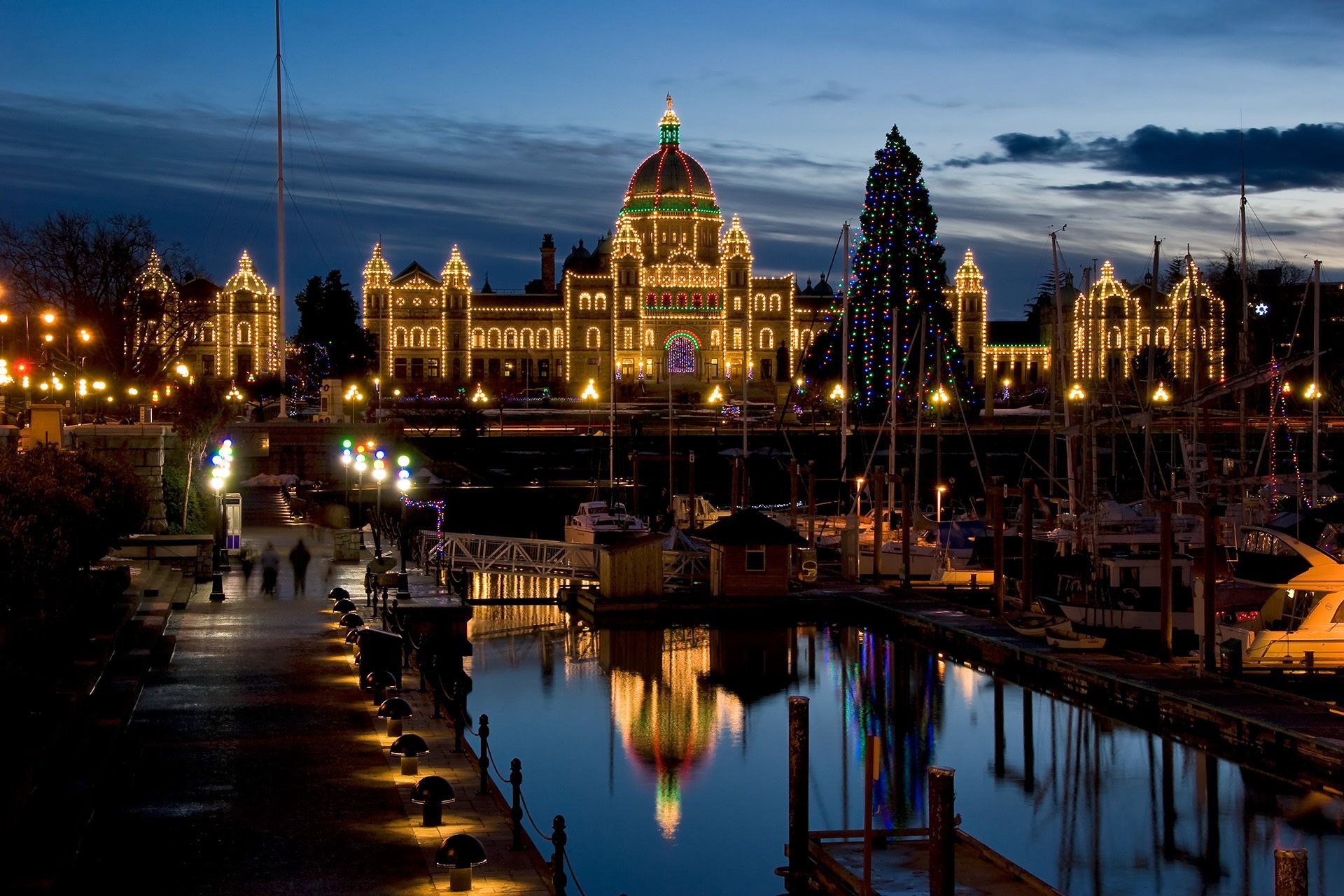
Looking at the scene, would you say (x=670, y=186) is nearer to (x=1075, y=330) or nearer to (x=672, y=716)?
(x=1075, y=330)

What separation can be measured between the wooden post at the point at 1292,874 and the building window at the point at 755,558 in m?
27.5

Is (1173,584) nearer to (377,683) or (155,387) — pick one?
(377,683)

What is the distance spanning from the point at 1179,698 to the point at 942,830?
12.1 meters

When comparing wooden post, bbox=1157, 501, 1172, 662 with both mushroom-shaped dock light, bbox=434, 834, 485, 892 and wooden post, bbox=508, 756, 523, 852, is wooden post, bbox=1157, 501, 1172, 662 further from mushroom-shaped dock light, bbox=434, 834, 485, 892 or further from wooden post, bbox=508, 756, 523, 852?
mushroom-shaped dock light, bbox=434, 834, 485, 892

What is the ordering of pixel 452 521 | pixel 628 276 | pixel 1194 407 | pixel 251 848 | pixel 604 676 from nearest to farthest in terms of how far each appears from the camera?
pixel 251 848 < pixel 604 676 < pixel 1194 407 < pixel 452 521 < pixel 628 276

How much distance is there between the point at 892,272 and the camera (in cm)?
8075

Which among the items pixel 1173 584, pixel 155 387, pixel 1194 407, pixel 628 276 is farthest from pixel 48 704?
pixel 628 276

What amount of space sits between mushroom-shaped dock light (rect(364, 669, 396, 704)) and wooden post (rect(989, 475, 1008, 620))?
52.1 feet

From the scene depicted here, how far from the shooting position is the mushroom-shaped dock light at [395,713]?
832 inches

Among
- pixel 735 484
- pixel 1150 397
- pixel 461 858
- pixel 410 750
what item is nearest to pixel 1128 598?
pixel 1150 397

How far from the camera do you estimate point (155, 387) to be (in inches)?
2940

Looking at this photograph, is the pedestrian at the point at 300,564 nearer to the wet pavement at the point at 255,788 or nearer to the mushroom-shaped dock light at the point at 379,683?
the wet pavement at the point at 255,788

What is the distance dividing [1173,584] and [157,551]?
22050 mm

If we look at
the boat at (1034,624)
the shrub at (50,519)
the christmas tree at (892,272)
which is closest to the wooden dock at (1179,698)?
the boat at (1034,624)
